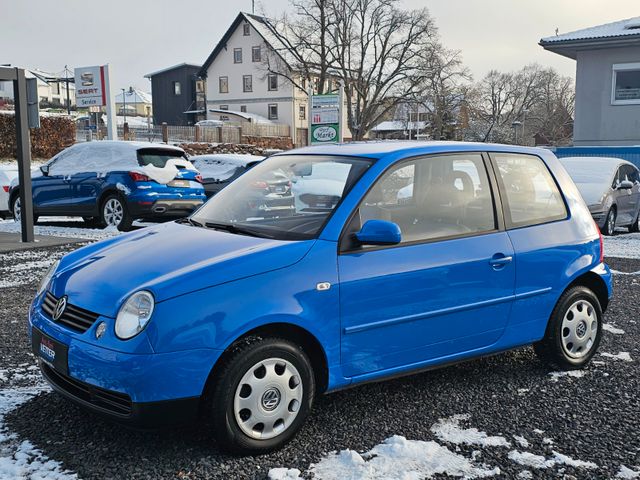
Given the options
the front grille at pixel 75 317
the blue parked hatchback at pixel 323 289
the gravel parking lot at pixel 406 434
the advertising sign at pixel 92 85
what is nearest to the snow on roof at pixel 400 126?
the advertising sign at pixel 92 85

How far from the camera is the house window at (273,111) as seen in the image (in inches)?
2525

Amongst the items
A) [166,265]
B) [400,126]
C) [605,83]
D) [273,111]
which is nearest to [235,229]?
[166,265]

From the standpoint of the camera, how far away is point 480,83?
237 ft

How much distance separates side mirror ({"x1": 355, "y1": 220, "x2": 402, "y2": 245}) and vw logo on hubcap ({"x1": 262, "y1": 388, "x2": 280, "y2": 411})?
3.04ft

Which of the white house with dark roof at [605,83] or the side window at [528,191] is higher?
the white house with dark roof at [605,83]

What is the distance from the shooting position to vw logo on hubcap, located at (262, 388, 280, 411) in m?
3.33

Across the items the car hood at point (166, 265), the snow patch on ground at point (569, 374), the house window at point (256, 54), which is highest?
the house window at point (256, 54)

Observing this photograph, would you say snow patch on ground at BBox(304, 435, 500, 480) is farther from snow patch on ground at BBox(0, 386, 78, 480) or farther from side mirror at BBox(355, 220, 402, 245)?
snow patch on ground at BBox(0, 386, 78, 480)

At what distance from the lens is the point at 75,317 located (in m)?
3.35

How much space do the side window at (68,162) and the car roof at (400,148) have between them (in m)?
9.14

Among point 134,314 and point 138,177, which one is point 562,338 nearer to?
point 134,314

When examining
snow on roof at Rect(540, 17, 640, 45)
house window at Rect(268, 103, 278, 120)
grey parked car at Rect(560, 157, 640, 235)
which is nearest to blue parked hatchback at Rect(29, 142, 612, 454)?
grey parked car at Rect(560, 157, 640, 235)

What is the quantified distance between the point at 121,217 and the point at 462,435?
380 inches

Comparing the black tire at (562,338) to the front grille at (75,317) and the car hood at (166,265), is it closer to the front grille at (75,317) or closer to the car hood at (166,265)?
the car hood at (166,265)
